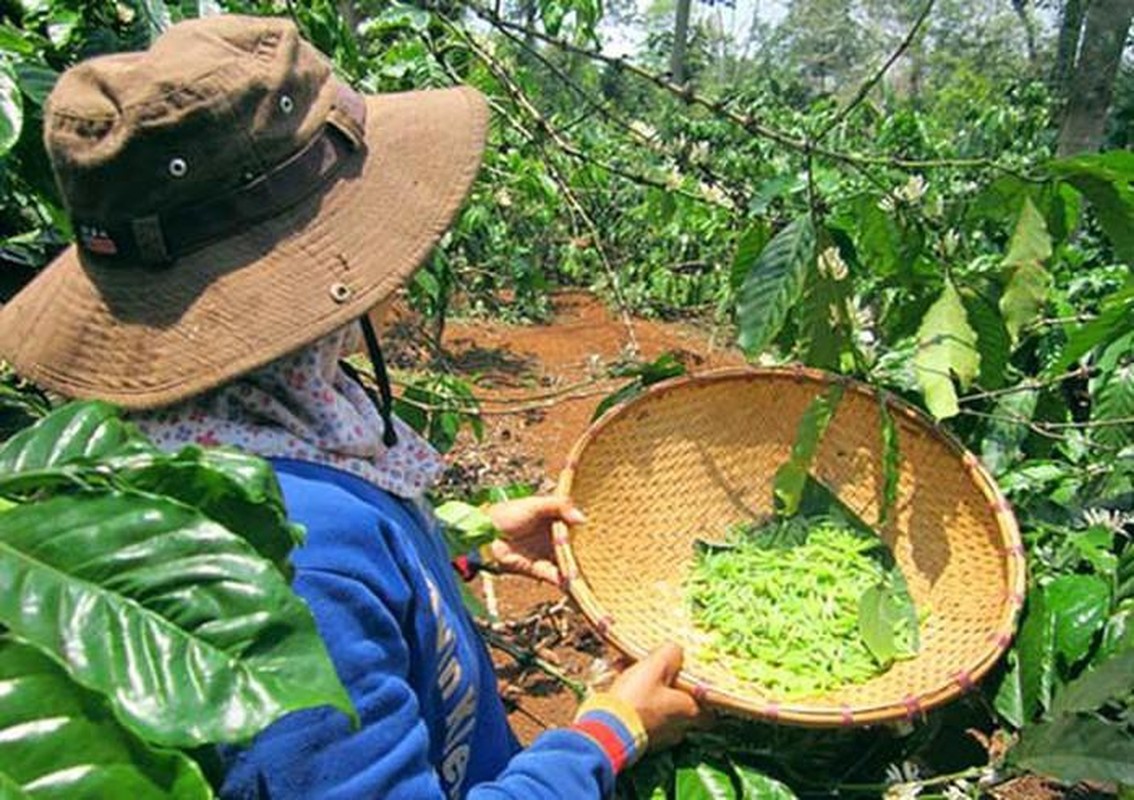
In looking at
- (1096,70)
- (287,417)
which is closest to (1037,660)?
Answer: (287,417)

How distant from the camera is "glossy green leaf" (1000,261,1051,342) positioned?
5.19 ft

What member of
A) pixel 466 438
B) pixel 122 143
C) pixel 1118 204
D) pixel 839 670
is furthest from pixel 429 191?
pixel 466 438

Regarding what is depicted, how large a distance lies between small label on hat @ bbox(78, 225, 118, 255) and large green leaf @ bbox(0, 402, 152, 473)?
1.01ft

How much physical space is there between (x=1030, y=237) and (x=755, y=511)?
756 mm

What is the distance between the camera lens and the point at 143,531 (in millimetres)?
562

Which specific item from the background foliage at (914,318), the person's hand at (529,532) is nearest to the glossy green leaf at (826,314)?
the background foliage at (914,318)

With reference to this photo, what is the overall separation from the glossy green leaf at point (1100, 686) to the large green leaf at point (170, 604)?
3.51ft

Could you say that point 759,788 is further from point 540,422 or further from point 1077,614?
point 540,422

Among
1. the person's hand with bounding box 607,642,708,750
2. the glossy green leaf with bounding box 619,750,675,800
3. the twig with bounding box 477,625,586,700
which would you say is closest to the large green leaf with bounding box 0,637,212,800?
the person's hand with bounding box 607,642,708,750

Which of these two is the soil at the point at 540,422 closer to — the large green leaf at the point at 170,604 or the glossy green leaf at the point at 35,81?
the glossy green leaf at the point at 35,81

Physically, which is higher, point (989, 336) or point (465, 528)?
point (989, 336)

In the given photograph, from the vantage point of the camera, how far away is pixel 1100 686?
4.29ft

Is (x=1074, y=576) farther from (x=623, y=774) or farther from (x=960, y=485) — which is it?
(x=623, y=774)

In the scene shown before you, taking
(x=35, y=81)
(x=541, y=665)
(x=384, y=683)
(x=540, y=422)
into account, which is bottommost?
(x=540, y=422)
